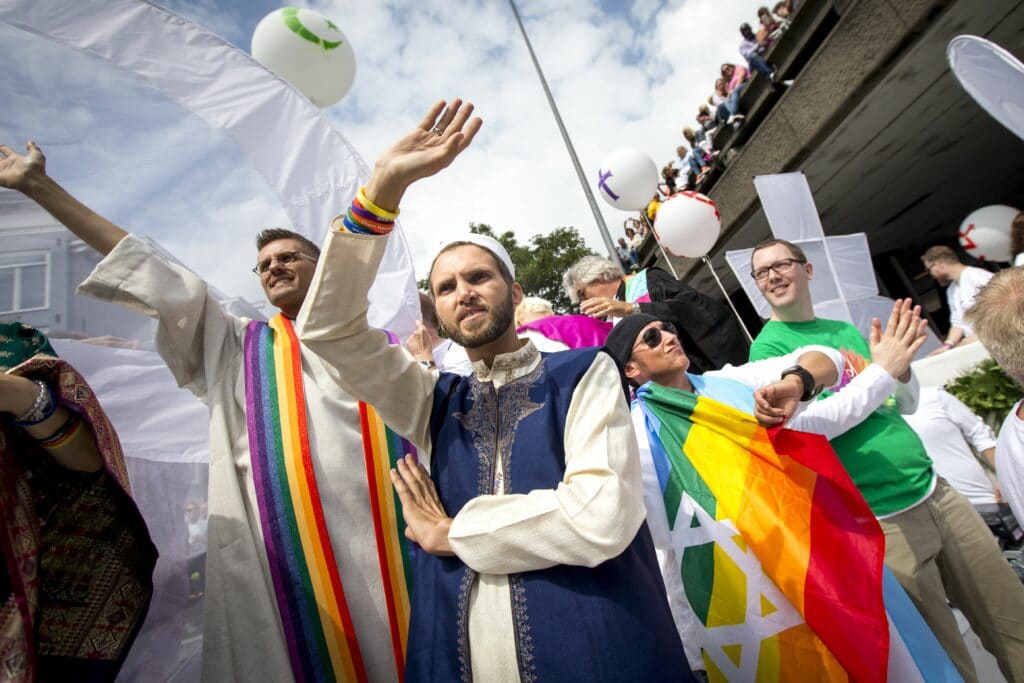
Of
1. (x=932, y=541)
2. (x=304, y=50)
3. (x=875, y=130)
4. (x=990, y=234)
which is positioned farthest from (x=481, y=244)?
(x=990, y=234)

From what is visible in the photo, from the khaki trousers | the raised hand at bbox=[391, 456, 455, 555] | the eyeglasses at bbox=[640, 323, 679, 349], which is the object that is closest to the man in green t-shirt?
the khaki trousers

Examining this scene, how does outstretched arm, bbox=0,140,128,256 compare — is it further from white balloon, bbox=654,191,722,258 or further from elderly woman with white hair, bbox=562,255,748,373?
white balloon, bbox=654,191,722,258

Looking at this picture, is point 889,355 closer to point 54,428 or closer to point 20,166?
point 54,428

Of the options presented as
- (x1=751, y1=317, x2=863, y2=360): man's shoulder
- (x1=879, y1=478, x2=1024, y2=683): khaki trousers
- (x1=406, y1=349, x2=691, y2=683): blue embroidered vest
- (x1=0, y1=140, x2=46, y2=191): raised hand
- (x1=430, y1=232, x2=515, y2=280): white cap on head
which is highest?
(x1=0, y1=140, x2=46, y2=191): raised hand

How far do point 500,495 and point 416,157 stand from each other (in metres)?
0.82

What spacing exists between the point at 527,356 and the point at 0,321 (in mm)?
1485

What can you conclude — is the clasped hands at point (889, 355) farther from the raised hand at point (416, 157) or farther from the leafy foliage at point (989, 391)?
the leafy foliage at point (989, 391)

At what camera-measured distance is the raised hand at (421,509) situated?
1.21 meters

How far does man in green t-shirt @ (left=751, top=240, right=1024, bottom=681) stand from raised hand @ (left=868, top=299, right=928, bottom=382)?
82 millimetres

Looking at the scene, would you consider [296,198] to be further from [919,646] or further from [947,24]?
[947,24]

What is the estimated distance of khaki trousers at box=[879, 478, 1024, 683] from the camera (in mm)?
1854

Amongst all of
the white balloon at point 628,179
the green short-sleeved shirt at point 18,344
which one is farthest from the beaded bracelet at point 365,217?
the white balloon at point 628,179

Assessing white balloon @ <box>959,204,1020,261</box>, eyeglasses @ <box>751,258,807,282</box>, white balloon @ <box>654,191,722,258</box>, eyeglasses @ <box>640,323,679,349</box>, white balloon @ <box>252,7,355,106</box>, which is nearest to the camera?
eyeglasses @ <box>640,323,679,349</box>

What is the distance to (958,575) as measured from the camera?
200 cm
